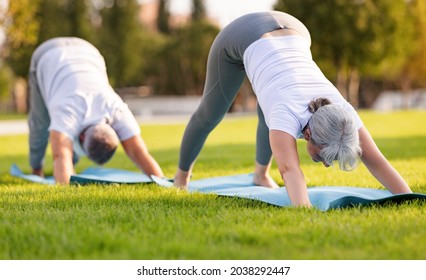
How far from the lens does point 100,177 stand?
648cm

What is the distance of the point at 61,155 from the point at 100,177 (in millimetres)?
537

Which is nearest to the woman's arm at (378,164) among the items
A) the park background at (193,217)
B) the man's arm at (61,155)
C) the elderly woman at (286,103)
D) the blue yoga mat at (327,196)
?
the elderly woman at (286,103)

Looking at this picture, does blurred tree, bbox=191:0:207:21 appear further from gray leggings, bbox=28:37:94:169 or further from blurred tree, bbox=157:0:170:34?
gray leggings, bbox=28:37:94:169

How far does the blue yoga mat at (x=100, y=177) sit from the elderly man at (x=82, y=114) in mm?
167

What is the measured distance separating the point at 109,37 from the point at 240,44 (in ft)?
104

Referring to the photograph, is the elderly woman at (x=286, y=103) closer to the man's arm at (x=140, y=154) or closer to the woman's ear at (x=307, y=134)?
the woman's ear at (x=307, y=134)

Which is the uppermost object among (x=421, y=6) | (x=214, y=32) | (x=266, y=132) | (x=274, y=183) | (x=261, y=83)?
(x=261, y=83)

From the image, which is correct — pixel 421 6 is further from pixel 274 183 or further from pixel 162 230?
pixel 162 230

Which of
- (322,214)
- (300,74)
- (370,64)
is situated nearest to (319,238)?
(322,214)

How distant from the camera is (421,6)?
120 ft

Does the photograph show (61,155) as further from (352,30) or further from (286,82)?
(352,30)

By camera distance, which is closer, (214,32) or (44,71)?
(44,71)

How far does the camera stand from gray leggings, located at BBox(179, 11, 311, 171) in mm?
5098

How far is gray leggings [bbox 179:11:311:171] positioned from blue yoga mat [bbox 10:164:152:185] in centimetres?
66
